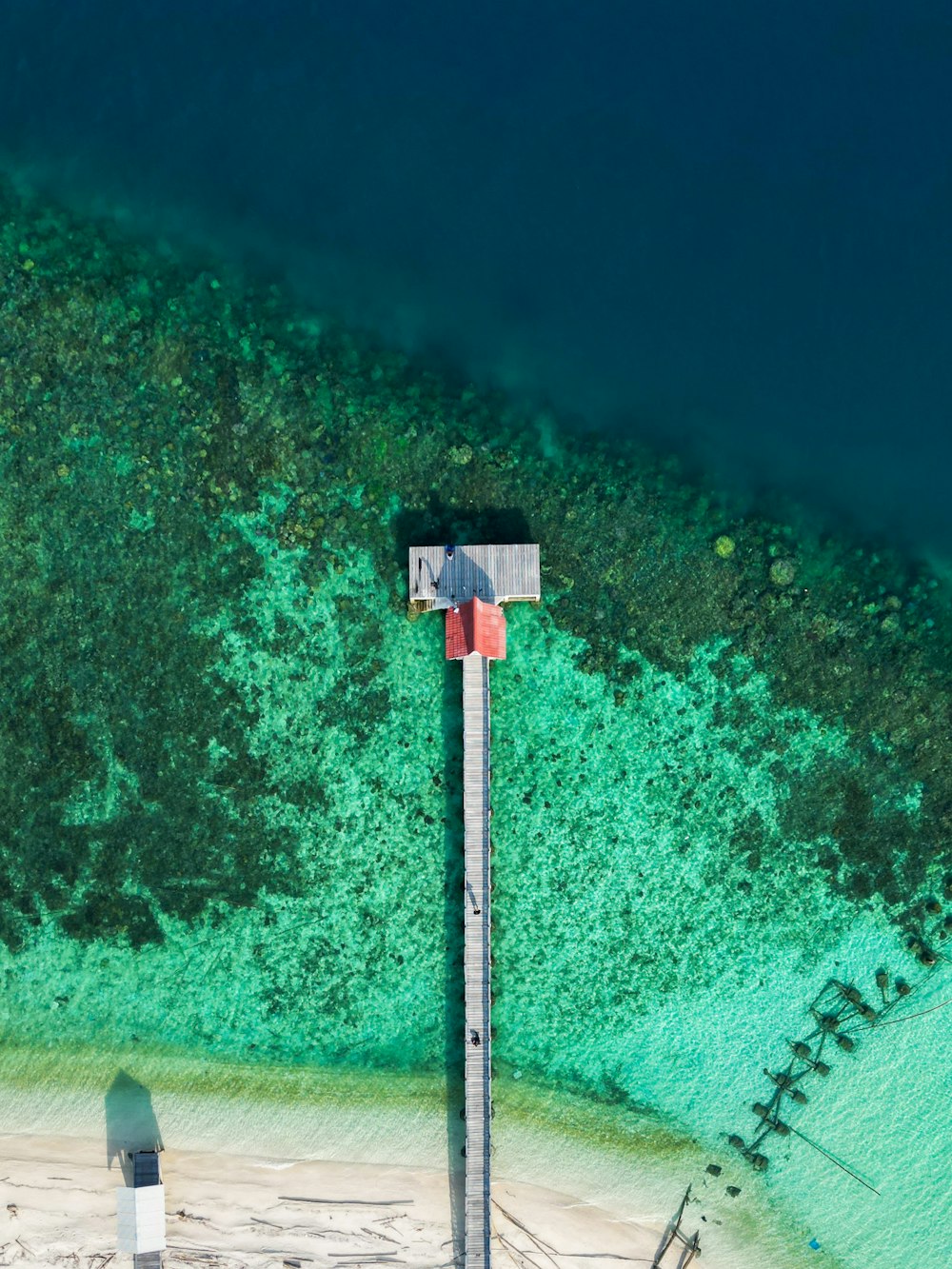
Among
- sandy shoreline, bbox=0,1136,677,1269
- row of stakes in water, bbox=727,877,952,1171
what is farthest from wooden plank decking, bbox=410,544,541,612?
sandy shoreline, bbox=0,1136,677,1269

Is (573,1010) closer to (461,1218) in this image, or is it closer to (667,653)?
(461,1218)

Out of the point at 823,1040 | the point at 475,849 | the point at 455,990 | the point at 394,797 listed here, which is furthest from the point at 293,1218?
the point at 823,1040

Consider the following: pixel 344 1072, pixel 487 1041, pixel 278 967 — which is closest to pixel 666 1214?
pixel 487 1041

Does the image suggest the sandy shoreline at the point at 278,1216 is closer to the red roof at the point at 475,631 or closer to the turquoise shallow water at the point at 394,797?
the turquoise shallow water at the point at 394,797

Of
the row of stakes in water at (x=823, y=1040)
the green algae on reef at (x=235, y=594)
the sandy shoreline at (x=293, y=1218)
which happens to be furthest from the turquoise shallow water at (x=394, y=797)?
the sandy shoreline at (x=293, y=1218)

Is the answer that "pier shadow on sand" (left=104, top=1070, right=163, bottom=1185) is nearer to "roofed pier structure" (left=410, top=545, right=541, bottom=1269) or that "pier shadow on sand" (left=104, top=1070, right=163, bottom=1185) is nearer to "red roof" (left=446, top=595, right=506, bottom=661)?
"roofed pier structure" (left=410, top=545, right=541, bottom=1269)

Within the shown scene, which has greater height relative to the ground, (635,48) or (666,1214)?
(635,48)
